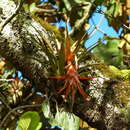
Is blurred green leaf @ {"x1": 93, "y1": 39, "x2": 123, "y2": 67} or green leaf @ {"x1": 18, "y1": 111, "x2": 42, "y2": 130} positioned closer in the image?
green leaf @ {"x1": 18, "y1": 111, "x2": 42, "y2": 130}

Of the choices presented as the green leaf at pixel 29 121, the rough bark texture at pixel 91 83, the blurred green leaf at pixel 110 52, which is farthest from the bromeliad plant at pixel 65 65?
the blurred green leaf at pixel 110 52

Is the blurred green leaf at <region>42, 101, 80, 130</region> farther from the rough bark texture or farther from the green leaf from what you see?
the green leaf

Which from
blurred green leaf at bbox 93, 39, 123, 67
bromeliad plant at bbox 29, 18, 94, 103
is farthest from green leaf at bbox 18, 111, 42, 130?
blurred green leaf at bbox 93, 39, 123, 67

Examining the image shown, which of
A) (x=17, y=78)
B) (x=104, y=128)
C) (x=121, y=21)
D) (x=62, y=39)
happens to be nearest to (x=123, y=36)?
(x=121, y=21)

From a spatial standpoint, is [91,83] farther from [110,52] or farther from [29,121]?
[110,52]

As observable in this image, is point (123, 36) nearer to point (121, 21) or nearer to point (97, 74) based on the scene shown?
point (121, 21)
